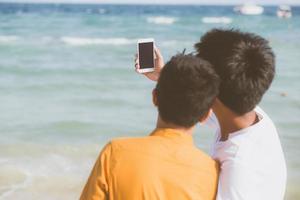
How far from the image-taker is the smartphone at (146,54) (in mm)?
2477

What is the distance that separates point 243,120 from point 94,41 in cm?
1791

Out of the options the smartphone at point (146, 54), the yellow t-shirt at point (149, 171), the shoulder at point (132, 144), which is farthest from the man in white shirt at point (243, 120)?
the smartphone at point (146, 54)

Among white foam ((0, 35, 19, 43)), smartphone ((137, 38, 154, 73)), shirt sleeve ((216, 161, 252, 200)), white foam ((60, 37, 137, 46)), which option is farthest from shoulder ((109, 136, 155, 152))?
white foam ((0, 35, 19, 43))

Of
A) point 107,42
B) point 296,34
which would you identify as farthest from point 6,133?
point 296,34

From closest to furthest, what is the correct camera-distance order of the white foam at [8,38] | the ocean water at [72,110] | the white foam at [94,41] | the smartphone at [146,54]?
the smartphone at [146,54]
the ocean water at [72,110]
the white foam at [8,38]
the white foam at [94,41]

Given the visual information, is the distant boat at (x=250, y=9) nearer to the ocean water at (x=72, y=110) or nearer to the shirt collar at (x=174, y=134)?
the ocean water at (x=72, y=110)

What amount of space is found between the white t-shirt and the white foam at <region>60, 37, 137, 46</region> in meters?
16.7

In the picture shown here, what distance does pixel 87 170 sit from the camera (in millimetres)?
6105

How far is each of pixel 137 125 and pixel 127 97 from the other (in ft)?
6.67

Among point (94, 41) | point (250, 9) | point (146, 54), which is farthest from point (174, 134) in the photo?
point (250, 9)

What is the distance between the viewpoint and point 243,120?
6.66 ft

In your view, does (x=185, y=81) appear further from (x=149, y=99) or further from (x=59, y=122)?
(x=149, y=99)

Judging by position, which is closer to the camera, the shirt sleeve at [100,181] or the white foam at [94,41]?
the shirt sleeve at [100,181]

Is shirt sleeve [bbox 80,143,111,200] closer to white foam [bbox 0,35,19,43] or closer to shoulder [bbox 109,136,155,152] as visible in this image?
shoulder [bbox 109,136,155,152]
